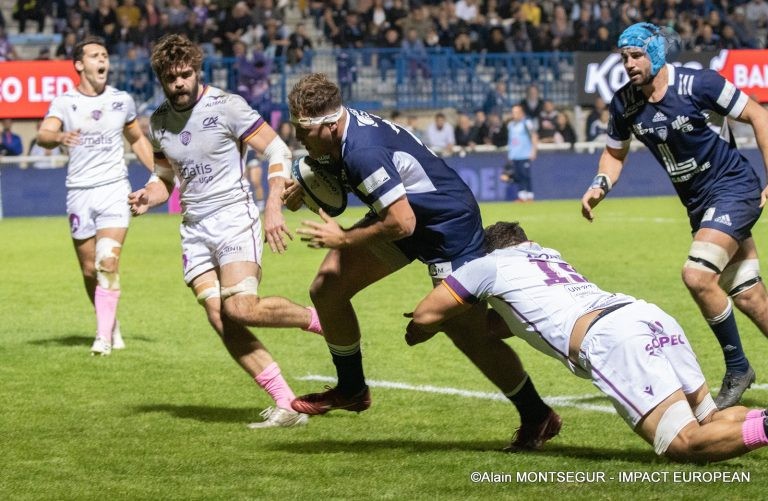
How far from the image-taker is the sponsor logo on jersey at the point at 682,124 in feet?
24.9

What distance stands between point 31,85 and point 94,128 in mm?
15921

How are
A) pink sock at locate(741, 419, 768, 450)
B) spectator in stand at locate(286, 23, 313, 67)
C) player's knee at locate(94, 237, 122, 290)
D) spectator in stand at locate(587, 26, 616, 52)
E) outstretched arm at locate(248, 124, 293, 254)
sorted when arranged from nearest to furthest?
pink sock at locate(741, 419, 768, 450) < outstretched arm at locate(248, 124, 293, 254) < player's knee at locate(94, 237, 122, 290) < spectator in stand at locate(286, 23, 313, 67) < spectator in stand at locate(587, 26, 616, 52)

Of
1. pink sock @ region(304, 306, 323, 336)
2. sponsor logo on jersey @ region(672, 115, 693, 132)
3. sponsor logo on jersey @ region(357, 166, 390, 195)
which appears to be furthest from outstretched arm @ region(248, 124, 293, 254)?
sponsor logo on jersey @ region(672, 115, 693, 132)

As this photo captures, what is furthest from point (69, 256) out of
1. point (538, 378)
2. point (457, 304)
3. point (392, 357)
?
point (457, 304)

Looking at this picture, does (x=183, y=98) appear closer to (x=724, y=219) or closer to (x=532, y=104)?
(x=724, y=219)

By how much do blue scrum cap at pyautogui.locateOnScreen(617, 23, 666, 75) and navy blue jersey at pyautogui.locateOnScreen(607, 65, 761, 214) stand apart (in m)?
0.16

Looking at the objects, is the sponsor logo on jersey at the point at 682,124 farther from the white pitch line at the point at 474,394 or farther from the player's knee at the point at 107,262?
the player's knee at the point at 107,262

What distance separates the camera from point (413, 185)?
6.46m

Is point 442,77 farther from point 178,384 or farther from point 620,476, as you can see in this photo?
point 620,476

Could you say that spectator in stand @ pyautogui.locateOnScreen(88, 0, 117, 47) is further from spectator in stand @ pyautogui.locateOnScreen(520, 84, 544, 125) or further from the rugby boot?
the rugby boot

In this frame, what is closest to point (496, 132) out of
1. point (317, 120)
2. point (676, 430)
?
point (317, 120)

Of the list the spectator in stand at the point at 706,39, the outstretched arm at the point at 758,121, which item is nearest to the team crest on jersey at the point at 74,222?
the outstretched arm at the point at 758,121

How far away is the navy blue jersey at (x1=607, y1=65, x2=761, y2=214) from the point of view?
7.59 metres

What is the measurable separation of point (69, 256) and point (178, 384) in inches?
374
